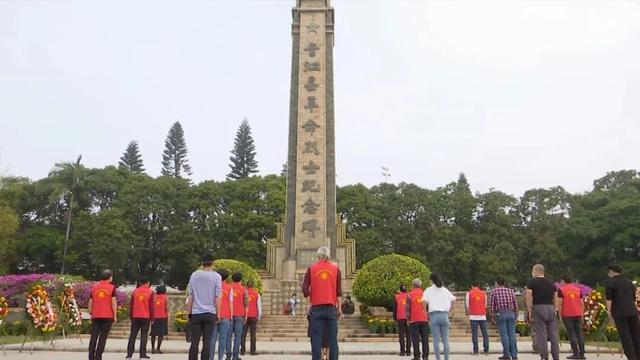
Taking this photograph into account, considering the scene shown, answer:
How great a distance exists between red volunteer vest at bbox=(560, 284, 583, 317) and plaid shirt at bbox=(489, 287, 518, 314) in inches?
29.6

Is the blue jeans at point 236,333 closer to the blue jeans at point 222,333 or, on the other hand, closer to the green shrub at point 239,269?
the blue jeans at point 222,333

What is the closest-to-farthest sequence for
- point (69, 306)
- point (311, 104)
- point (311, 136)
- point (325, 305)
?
point (325, 305)
point (69, 306)
point (311, 136)
point (311, 104)

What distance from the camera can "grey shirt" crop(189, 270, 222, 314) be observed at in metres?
6.34

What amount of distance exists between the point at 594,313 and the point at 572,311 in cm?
199

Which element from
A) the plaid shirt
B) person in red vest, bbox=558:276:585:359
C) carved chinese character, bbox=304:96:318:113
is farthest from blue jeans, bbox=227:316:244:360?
carved chinese character, bbox=304:96:318:113

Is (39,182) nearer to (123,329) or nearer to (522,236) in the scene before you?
(123,329)

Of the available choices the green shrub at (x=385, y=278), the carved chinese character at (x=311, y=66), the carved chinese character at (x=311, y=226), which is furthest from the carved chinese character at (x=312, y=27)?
the green shrub at (x=385, y=278)

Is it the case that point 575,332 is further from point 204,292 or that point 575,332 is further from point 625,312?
point 204,292

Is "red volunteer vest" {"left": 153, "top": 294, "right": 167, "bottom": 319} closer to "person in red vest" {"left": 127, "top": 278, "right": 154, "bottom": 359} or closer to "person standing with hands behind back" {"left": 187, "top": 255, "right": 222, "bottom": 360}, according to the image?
"person in red vest" {"left": 127, "top": 278, "right": 154, "bottom": 359}

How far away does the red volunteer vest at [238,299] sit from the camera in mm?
8500

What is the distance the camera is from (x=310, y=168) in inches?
835

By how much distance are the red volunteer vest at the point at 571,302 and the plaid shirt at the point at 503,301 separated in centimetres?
75

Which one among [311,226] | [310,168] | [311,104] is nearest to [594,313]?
[311,226]

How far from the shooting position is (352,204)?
3353cm
